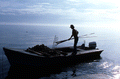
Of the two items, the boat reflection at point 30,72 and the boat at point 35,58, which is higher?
the boat at point 35,58

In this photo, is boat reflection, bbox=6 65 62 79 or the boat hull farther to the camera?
the boat hull

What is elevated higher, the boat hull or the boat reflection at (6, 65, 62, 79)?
the boat hull

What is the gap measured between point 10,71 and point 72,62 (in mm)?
6738

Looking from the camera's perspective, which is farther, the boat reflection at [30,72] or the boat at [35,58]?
the boat at [35,58]

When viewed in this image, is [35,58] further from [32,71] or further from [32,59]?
[32,71]

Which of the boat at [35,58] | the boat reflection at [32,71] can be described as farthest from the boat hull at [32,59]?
the boat reflection at [32,71]

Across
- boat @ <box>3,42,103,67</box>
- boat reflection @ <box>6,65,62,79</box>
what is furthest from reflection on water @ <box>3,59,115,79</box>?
boat @ <box>3,42,103,67</box>

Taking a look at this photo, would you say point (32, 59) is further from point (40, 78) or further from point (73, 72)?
point (73, 72)

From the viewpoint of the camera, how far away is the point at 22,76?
1177 centimetres

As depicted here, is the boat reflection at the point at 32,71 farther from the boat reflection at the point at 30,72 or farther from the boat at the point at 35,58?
the boat at the point at 35,58

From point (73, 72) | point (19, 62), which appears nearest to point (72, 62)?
point (73, 72)

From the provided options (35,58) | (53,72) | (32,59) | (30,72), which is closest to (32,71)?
(30,72)

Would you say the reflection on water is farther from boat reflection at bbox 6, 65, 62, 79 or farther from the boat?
the boat

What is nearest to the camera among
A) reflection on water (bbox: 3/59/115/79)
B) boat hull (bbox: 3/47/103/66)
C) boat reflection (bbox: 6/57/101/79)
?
reflection on water (bbox: 3/59/115/79)
